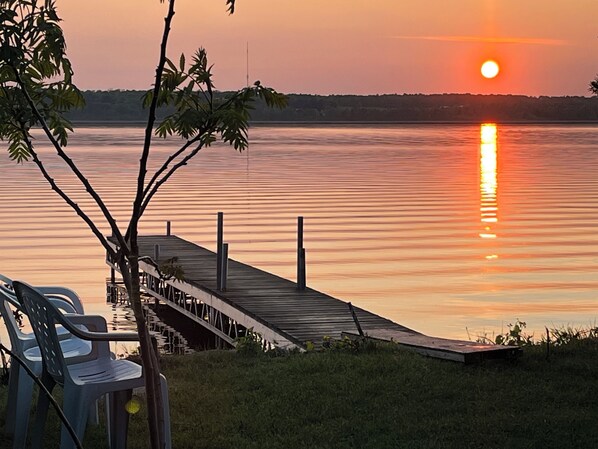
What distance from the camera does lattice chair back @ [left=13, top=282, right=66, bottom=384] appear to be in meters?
4.71

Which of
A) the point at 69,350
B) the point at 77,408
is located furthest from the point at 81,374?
the point at 69,350

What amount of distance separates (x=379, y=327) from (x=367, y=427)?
566 cm

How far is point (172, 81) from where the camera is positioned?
4035 millimetres

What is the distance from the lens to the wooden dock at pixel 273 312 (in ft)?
26.0

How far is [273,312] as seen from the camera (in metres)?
12.2

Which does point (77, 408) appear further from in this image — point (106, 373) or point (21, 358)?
point (21, 358)

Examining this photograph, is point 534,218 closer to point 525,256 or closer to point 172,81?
point 525,256

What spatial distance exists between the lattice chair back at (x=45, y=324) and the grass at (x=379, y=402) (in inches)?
34.0

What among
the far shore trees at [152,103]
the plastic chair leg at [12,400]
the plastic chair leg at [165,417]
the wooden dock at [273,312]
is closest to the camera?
the far shore trees at [152,103]

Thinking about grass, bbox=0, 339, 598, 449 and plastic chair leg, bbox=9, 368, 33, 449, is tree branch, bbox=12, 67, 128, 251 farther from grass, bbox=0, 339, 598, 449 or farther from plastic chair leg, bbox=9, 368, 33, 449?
grass, bbox=0, 339, 598, 449

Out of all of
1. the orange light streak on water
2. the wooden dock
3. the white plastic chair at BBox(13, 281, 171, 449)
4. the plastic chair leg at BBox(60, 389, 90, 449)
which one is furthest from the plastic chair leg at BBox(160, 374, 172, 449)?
the orange light streak on water

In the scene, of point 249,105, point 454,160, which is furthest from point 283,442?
point 454,160

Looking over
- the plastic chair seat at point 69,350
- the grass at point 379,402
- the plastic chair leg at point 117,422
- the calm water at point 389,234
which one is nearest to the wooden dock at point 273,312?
the grass at point 379,402

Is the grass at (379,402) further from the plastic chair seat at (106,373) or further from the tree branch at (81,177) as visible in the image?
the tree branch at (81,177)
